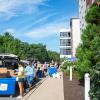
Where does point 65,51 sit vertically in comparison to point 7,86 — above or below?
above

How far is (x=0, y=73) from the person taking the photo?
62.2ft

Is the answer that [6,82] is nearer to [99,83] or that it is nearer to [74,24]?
[99,83]

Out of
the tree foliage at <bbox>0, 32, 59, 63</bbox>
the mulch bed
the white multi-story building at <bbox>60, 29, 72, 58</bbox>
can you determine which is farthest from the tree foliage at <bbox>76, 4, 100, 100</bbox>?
the white multi-story building at <bbox>60, 29, 72, 58</bbox>

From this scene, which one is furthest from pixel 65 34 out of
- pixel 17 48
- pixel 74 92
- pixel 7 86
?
pixel 7 86

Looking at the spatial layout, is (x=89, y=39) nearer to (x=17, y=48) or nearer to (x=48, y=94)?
(x=48, y=94)

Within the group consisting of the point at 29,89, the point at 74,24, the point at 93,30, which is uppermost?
the point at 74,24

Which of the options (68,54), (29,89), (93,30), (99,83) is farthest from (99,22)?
(68,54)

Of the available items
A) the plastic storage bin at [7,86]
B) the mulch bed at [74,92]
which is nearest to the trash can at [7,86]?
the plastic storage bin at [7,86]

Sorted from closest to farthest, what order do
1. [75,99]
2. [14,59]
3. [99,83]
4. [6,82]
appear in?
1. [99,83]
2. [75,99]
3. [6,82]
4. [14,59]

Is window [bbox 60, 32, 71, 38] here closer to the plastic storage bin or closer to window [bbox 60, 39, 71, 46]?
window [bbox 60, 39, 71, 46]

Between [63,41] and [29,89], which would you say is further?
[63,41]

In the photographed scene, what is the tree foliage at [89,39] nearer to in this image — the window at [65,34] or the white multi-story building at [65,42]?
the white multi-story building at [65,42]

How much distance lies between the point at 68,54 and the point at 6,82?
118435 millimetres

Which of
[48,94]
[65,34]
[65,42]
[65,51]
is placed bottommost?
[48,94]
